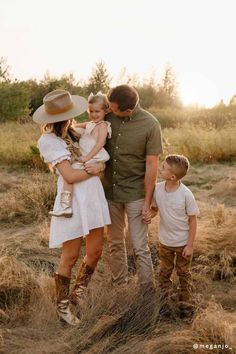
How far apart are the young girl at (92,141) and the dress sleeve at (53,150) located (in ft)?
0.42

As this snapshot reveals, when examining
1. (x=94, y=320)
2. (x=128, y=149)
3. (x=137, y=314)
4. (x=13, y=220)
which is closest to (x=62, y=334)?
(x=94, y=320)

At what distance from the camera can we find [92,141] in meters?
3.81

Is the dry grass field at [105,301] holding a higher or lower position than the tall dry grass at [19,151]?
lower

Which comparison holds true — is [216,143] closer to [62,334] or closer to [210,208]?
[210,208]

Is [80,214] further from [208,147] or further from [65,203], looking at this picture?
[208,147]

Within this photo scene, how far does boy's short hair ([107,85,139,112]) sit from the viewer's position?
380 cm

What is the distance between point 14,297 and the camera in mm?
4141

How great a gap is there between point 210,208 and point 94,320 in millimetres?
3406

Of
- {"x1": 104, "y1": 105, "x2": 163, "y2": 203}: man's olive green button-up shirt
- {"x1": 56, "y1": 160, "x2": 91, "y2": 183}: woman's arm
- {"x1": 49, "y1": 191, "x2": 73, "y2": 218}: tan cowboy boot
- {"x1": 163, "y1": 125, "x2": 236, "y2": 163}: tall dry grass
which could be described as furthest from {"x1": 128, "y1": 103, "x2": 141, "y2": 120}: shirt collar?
{"x1": 163, "y1": 125, "x2": 236, "y2": 163}: tall dry grass

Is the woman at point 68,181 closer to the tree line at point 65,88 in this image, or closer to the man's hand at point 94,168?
the man's hand at point 94,168

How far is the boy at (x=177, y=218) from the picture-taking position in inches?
152

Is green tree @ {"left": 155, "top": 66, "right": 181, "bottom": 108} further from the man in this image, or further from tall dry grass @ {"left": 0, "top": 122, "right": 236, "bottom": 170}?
the man

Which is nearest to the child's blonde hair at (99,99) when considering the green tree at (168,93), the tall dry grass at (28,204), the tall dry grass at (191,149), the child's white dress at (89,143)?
→ the child's white dress at (89,143)

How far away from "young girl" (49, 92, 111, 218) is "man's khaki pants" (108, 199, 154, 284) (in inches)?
18.8
